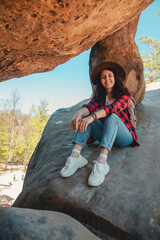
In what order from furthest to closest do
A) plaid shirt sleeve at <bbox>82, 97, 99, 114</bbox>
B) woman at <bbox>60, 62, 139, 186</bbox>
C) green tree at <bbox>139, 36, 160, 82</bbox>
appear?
green tree at <bbox>139, 36, 160, 82</bbox>, plaid shirt sleeve at <bbox>82, 97, 99, 114</bbox>, woman at <bbox>60, 62, 139, 186</bbox>

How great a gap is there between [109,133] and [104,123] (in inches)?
6.3

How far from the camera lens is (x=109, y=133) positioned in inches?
72.5

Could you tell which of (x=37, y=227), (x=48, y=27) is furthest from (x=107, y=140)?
(x=48, y=27)

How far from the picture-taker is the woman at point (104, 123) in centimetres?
179

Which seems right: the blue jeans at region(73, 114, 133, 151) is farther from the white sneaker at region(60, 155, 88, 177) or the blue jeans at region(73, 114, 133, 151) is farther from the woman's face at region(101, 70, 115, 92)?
the woman's face at region(101, 70, 115, 92)

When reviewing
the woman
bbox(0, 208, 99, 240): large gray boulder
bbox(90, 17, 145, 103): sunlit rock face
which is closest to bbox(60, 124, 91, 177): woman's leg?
the woman

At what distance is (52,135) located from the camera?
11.3 feet

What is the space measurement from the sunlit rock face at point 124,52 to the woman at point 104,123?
1.42 metres

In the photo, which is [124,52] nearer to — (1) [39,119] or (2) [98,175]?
(2) [98,175]

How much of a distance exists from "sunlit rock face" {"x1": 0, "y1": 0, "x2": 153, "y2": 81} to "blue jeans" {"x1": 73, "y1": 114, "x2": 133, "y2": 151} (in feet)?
3.62

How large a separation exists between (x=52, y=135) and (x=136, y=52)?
2672mm

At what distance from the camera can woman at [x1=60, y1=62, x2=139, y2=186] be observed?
1.79 meters

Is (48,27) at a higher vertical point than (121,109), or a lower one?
higher

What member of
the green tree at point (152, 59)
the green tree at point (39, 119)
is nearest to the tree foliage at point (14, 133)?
the green tree at point (39, 119)
